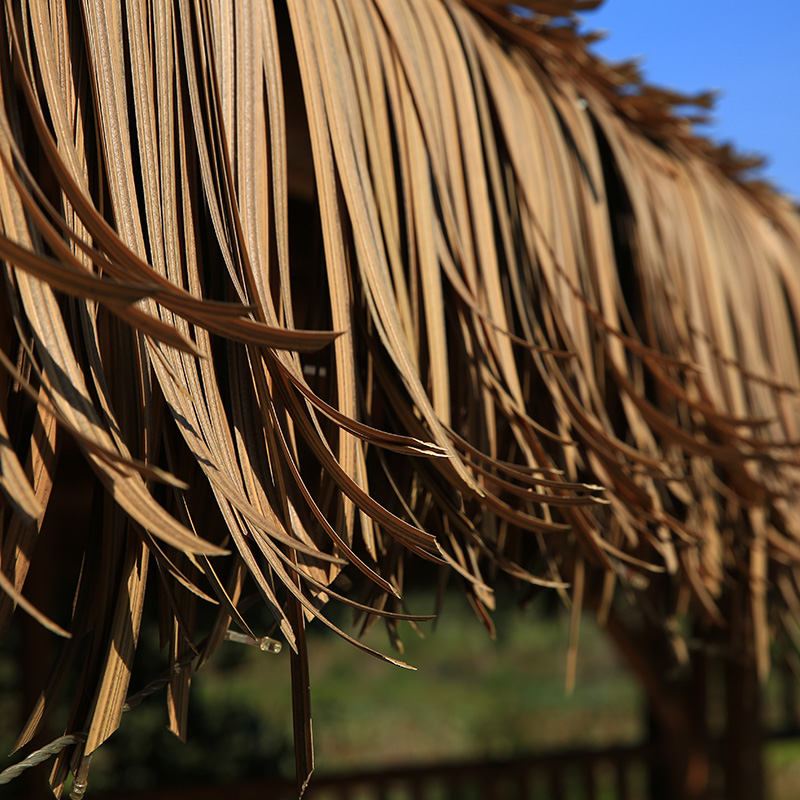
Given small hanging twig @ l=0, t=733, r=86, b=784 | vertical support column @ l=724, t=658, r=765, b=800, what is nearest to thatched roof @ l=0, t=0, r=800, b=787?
small hanging twig @ l=0, t=733, r=86, b=784

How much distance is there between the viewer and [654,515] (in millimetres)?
657

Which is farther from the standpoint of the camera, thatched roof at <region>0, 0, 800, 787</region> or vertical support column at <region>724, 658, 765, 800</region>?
vertical support column at <region>724, 658, 765, 800</region>

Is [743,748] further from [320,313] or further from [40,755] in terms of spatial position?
[40,755]

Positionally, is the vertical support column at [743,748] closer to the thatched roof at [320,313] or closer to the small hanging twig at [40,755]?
the thatched roof at [320,313]

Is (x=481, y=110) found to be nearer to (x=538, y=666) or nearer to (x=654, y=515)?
(x=654, y=515)

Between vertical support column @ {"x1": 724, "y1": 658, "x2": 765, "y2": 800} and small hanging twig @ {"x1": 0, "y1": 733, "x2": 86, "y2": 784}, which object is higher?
small hanging twig @ {"x1": 0, "y1": 733, "x2": 86, "y2": 784}

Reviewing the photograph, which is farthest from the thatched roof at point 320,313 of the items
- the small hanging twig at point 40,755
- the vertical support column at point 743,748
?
the vertical support column at point 743,748

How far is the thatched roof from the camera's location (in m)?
0.39

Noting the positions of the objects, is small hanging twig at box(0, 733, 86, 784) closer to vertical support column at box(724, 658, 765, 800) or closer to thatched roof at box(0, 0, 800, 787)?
thatched roof at box(0, 0, 800, 787)

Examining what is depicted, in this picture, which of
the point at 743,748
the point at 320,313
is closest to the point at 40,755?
the point at 320,313

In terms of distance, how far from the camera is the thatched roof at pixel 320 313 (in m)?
0.39

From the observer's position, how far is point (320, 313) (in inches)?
24.4

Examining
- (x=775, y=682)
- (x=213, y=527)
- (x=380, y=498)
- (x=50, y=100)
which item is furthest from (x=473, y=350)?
(x=775, y=682)

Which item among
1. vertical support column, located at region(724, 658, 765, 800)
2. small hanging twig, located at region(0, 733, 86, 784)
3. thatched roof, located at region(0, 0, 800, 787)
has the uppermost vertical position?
thatched roof, located at region(0, 0, 800, 787)
